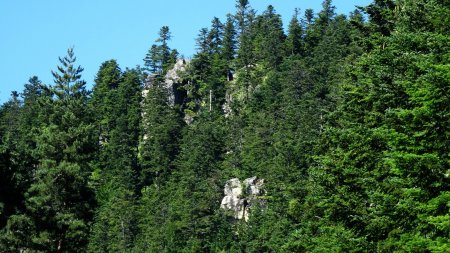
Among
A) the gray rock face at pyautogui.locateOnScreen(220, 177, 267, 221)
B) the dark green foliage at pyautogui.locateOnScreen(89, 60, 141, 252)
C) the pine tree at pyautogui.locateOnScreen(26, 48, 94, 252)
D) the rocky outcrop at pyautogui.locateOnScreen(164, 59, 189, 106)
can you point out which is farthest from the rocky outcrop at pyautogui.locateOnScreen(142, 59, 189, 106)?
the pine tree at pyautogui.locateOnScreen(26, 48, 94, 252)

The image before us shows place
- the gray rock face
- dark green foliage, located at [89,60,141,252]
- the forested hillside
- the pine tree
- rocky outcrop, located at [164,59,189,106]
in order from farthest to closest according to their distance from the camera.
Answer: rocky outcrop, located at [164,59,189,106] → dark green foliage, located at [89,60,141,252] → the gray rock face → the pine tree → the forested hillside

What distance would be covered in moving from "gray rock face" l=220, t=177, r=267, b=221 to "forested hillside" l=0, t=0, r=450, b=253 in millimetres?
1967

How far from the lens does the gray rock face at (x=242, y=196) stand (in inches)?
3300

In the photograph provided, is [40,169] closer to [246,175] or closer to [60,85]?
[60,85]

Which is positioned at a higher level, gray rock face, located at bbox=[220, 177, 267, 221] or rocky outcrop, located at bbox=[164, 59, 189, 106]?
rocky outcrop, located at bbox=[164, 59, 189, 106]

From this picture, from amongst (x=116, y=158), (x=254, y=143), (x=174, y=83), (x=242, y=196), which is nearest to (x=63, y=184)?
(x=242, y=196)

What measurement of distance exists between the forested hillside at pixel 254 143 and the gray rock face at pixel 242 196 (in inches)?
77.4

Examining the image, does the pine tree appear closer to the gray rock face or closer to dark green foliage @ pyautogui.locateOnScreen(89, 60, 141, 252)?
dark green foliage @ pyautogui.locateOnScreen(89, 60, 141, 252)

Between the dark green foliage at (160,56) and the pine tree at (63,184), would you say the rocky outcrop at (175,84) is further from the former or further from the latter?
the pine tree at (63,184)

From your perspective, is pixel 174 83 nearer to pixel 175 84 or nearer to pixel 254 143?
Answer: pixel 175 84

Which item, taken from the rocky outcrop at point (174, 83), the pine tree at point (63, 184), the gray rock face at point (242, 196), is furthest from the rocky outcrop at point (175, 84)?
the pine tree at point (63, 184)

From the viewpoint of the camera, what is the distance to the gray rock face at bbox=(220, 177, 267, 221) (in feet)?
275

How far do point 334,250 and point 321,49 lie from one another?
8558 centimetres

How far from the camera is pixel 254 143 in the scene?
88.1m
